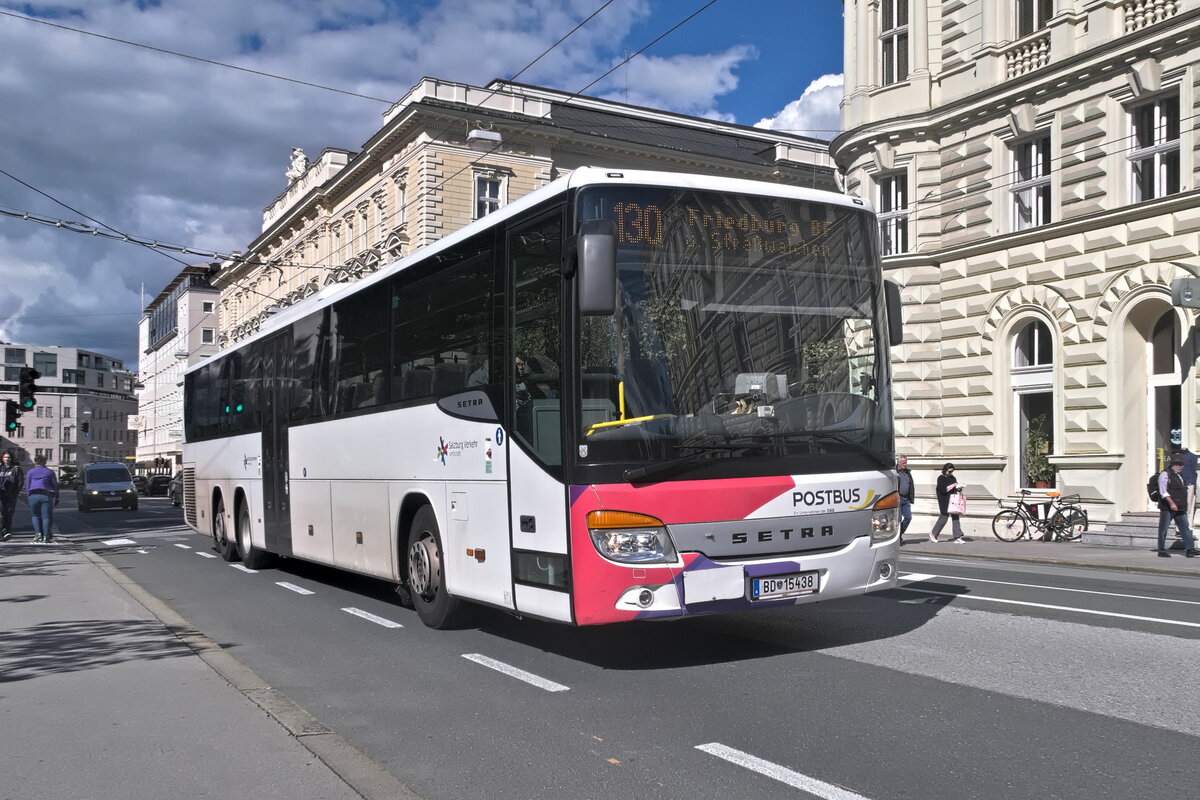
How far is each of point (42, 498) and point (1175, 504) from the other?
65.3 feet

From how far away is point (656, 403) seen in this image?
720cm

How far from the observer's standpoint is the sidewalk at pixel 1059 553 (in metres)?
16.8

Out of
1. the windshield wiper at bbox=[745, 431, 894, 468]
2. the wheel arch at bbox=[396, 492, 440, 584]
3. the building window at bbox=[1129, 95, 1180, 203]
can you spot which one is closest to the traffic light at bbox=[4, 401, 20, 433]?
the wheel arch at bbox=[396, 492, 440, 584]

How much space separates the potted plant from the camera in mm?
23734

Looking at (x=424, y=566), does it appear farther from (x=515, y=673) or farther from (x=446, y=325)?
(x=515, y=673)

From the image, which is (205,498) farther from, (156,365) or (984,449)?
(156,365)

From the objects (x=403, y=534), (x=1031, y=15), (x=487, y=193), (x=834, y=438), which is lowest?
(x=403, y=534)

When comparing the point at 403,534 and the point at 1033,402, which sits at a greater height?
the point at 1033,402

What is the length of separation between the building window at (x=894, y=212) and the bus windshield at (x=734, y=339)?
19676mm

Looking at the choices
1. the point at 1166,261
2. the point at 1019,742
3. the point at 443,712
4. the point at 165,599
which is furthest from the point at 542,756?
the point at 1166,261

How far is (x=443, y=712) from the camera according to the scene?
6.72m

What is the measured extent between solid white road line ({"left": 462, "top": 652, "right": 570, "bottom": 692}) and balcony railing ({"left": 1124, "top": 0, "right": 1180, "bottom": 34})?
19053 mm

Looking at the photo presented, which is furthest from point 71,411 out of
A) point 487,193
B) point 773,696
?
point 773,696

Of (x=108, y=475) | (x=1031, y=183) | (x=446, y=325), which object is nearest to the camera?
(x=446, y=325)
